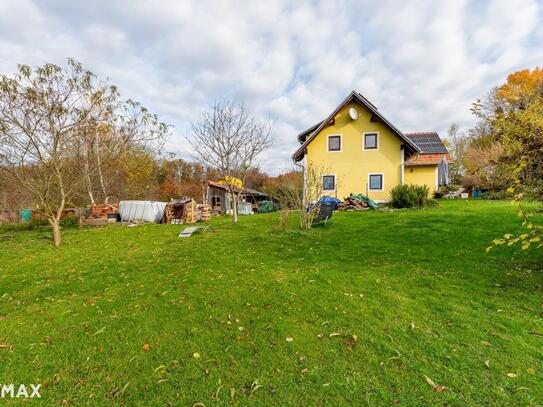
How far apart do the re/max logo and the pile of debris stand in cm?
1576

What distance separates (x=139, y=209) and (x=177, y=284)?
1198cm

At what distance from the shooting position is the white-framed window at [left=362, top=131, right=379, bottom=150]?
18.4 meters

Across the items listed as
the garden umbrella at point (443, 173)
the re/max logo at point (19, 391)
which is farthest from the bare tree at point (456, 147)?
the re/max logo at point (19, 391)

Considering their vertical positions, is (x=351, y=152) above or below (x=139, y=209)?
above

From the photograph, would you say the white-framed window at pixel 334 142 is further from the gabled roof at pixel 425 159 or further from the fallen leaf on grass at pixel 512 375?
the fallen leaf on grass at pixel 512 375

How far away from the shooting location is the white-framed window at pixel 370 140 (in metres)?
18.4

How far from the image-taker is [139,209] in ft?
50.1

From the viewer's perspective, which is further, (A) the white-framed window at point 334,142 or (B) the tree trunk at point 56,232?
(A) the white-framed window at point 334,142

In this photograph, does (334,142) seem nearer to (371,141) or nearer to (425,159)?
(371,141)

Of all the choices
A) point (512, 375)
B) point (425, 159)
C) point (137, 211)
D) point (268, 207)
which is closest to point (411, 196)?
point (425, 159)

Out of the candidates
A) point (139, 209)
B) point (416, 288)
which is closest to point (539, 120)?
point (416, 288)

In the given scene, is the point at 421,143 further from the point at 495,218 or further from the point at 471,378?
the point at 471,378

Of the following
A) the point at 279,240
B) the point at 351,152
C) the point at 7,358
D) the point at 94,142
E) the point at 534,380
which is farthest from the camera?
the point at 351,152

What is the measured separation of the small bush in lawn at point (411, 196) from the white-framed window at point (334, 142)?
5561 mm
